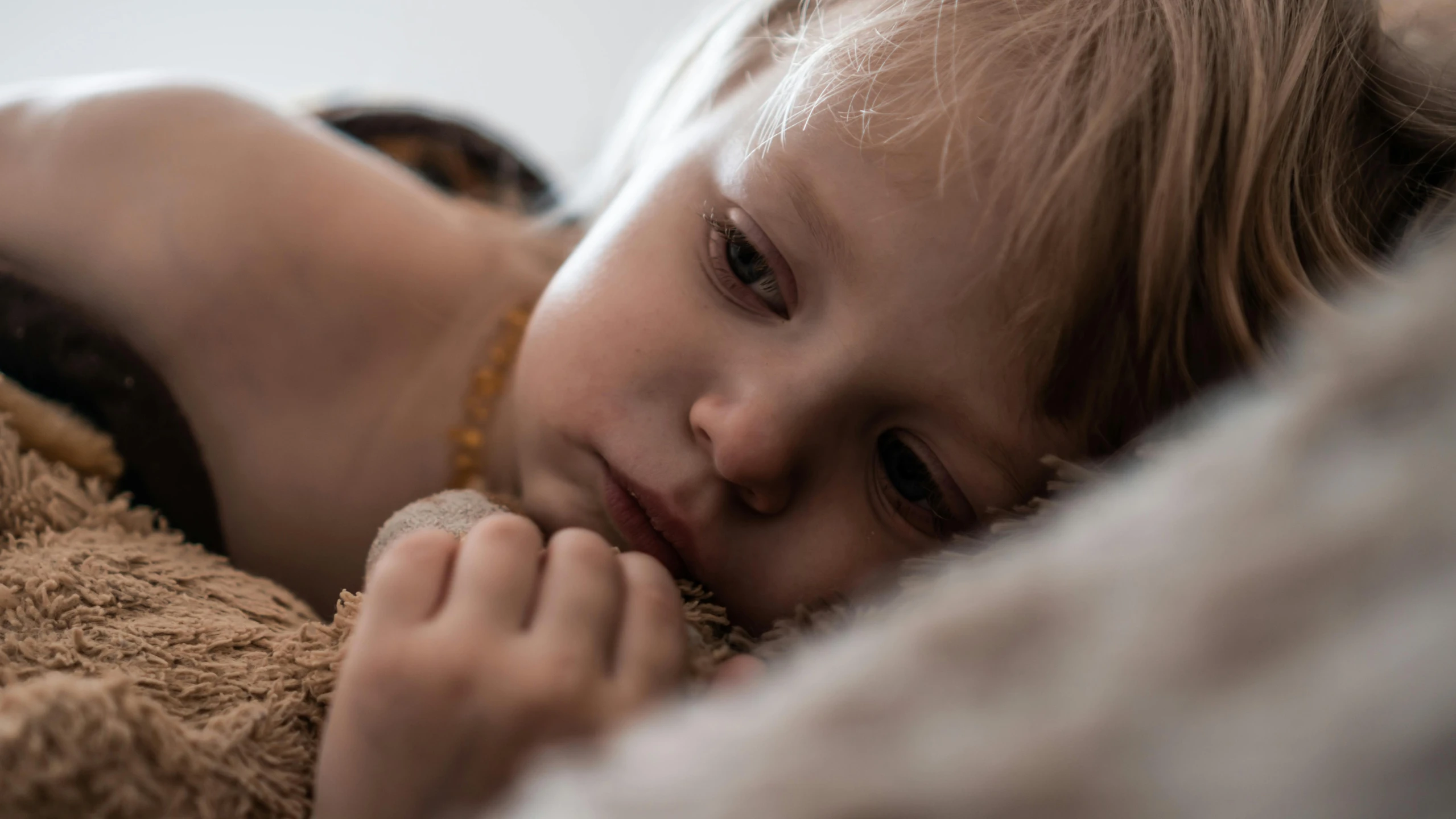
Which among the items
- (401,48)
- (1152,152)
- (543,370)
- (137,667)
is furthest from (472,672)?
(401,48)

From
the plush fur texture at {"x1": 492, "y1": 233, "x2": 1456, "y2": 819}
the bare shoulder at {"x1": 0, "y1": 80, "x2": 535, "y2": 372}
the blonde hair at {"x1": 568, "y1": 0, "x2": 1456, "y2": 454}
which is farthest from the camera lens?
the bare shoulder at {"x1": 0, "y1": 80, "x2": 535, "y2": 372}

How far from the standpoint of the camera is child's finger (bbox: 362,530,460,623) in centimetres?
38

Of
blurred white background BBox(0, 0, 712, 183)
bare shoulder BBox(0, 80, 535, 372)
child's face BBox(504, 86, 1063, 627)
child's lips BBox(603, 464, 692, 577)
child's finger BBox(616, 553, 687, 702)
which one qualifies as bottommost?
child's finger BBox(616, 553, 687, 702)

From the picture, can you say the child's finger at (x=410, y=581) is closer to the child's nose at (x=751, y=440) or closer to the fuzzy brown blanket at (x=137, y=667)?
the fuzzy brown blanket at (x=137, y=667)

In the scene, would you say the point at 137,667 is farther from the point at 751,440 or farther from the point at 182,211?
the point at 182,211

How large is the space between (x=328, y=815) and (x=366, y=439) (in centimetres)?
49

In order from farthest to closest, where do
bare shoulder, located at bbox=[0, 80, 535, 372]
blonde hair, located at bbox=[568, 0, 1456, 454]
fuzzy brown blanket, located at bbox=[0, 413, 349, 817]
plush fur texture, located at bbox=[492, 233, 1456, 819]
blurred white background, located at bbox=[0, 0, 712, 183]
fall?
blurred white background, located at bbox=[0, 0, 712, 183] → bare shoulder, located at bbox=[0, 80, 535, 372] → blonde hair, located at bbox=[568, 0, 1456, 454] → fuzzy brown blanket, located at bbox=[0, 413, 349, 817] → plush fur texture, located at bbox=[492, 233, 1456, 819]

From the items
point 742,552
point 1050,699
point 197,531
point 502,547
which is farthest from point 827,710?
point 197,531

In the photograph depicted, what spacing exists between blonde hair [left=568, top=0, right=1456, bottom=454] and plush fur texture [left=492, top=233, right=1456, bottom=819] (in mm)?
319

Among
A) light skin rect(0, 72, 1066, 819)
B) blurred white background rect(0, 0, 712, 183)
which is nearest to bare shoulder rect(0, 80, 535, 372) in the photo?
light skin rect(0, 72, 1066, 819)

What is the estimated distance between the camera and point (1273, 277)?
586 mm

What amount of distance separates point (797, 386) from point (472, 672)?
29 centimetres

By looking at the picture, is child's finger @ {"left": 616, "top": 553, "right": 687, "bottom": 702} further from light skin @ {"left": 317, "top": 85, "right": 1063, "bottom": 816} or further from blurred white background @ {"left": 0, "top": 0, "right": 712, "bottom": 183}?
blurred white background @ {"left": 0, "top": 0, "right": 712, "bottom": 183}

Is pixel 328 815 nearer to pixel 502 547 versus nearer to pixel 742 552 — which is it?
pixel 502 547
